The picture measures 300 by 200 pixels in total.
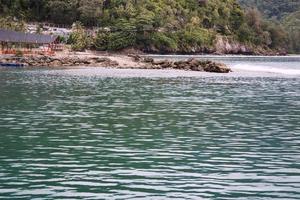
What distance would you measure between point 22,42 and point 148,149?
458 ft

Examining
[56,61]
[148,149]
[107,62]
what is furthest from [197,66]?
[148,149]

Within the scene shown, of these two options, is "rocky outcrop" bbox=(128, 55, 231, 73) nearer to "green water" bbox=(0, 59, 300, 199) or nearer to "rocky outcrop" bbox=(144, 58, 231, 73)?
"rocky outcrop" bbox=(144, 58, 231, 73)

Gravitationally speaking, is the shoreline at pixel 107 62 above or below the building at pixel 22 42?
below

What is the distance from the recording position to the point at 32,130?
32.3m

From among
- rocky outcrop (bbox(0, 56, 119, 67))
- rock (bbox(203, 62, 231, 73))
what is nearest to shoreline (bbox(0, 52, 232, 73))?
rocky outcrop (bbox(0, 56, 119, 67))

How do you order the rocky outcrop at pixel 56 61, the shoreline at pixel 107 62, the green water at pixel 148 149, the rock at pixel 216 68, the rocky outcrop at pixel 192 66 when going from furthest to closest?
1. the rocky outcrop at pixel 56 61
2. the shoreline at pixel 107 62
3. the rocky outcrop at pixel 192 66
4. the rock at pixel 216 68
5. the green water at pixel 148 149

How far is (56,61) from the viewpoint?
135m

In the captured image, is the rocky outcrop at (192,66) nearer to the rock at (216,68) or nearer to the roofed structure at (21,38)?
the rock at (216,68)

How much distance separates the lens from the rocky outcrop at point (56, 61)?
431 feet

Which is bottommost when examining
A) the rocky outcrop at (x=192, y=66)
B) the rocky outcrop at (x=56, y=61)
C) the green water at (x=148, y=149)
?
the rocky outcrop at (x=56, y=61)

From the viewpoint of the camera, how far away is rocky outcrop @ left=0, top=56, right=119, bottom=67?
131500 mm

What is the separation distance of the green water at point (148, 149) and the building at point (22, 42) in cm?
9986

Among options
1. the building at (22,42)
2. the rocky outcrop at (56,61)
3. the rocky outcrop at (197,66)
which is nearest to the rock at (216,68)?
the rocky outcrop at (197,66)

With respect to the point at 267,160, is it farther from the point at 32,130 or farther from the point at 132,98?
the point at 132,98
